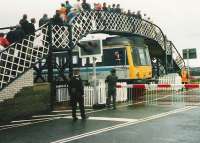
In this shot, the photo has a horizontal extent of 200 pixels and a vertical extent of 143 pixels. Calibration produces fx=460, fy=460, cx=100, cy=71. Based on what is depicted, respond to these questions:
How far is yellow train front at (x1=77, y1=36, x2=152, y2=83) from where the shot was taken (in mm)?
26250

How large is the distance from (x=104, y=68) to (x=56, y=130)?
521 inches

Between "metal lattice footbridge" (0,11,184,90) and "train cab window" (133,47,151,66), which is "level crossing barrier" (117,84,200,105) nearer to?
"train cab window" (133,47,151,66)

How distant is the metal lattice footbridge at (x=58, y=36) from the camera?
60.4 feet

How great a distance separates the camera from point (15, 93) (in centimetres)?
1842

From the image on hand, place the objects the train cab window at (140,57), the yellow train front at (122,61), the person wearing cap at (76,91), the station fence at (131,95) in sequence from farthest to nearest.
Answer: the train cab window at (140,57), the yellow train front at (122,61), the station fence at (131,95), the person wearing cap at (76,91)

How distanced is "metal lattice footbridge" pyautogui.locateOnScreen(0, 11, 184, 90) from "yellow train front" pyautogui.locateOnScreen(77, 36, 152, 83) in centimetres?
133

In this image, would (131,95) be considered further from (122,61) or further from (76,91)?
(76,91)

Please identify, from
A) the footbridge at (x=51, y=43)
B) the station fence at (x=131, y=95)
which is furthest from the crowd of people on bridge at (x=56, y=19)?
the station fence at (x=131, y=95)

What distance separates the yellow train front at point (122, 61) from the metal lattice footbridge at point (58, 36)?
1.33m

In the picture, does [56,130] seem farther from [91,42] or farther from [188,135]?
[91,42]

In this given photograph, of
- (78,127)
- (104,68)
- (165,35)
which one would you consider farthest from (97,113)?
(165,35)

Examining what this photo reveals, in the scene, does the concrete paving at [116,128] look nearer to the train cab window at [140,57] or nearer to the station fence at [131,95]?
the station fence at [131,95]

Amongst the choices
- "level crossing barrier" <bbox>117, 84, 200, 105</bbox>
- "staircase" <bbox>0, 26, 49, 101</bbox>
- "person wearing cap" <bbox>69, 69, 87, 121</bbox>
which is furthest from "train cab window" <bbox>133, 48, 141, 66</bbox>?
"person wearing cap" <bbox>69, 69, 87, 121</bbox>

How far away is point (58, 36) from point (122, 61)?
6001 millimetres
